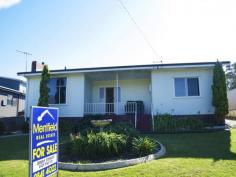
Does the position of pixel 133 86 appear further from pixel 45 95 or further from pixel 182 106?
pixel 45 95

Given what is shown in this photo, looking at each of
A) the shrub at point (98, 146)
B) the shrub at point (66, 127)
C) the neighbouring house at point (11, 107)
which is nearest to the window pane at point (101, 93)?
the shrub at point (66, 127)

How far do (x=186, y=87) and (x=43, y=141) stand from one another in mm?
12403

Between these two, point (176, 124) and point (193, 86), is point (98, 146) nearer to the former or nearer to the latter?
point (176, 124)

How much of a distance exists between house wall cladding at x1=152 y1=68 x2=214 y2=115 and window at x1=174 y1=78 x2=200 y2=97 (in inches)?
8.8

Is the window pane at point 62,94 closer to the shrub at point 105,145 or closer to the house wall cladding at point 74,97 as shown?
the house wall cladding at point 74,97

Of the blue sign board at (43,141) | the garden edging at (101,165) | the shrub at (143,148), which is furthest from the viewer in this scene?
the shrub at (143,148)

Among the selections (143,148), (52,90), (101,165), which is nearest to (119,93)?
(52,90)

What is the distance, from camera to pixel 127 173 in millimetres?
5996

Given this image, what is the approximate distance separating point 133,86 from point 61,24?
7.95 m

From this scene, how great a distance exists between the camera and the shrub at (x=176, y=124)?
44.3 ft

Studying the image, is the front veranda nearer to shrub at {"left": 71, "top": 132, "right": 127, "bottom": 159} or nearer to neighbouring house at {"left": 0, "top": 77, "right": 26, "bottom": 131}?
neighbouring house at {"left": 0, "top": 77, "right": 26, "bottom": 131}

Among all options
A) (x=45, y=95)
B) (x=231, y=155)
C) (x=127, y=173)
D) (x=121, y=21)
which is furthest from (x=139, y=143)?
(x=45, y=95)

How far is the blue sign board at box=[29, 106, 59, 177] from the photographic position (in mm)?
3637

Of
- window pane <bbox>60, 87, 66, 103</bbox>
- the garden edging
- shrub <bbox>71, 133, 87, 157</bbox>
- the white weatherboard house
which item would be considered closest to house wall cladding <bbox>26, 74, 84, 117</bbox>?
the white weatherboard house
